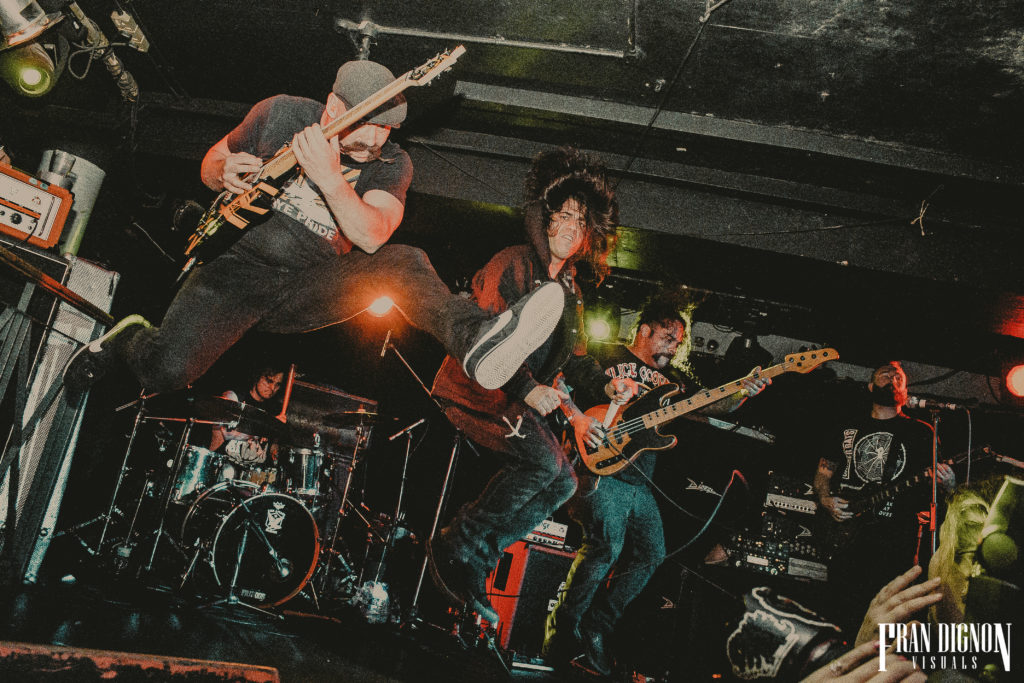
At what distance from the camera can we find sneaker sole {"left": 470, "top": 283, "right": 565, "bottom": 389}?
242cm

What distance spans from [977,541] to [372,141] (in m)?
3.07

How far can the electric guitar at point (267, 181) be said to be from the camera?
288 centimetres

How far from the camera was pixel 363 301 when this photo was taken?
2.88m

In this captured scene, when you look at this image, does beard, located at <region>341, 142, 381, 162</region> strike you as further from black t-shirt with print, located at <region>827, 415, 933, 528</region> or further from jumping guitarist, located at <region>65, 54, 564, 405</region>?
black t-shirt with print, located at <region>827, 415, 933, 528</region>

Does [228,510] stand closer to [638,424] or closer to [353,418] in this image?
[353,418]

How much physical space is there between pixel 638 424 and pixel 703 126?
103 inches

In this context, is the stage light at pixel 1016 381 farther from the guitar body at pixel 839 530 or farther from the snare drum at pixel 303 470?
the snare drum at pixel 303 470

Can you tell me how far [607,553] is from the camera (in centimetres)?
450

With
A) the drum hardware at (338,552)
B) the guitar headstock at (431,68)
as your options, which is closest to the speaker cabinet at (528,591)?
the drum hardware at (338,552)

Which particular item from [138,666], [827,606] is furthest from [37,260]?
[827,606]

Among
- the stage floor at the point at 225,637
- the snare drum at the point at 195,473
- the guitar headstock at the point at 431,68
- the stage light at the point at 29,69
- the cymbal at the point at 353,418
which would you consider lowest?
the stage floor at the point at 225,637

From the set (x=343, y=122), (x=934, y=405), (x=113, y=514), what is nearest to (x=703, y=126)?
(x=934, y=405)

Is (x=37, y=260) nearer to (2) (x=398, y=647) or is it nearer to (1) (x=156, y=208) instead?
(1) (x=156, y=208)

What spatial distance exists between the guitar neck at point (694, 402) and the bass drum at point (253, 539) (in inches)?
126
